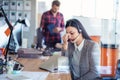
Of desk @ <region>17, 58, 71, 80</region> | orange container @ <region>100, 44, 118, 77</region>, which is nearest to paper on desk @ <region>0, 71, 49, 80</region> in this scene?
desk @ <region>17, 58, 71, 80</region>

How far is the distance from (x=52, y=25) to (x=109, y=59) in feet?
2.44

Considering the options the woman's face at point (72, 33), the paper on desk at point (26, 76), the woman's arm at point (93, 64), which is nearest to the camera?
the paper on desk at point (26, 76)

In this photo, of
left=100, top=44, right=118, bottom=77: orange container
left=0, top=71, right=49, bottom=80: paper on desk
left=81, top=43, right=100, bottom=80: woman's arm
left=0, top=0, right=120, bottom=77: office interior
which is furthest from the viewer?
left=100, top=44, right=118, bottom=77: orange container

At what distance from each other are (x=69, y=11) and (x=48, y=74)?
0.99 metres

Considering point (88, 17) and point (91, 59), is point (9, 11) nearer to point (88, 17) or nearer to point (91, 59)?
point (88, 17)

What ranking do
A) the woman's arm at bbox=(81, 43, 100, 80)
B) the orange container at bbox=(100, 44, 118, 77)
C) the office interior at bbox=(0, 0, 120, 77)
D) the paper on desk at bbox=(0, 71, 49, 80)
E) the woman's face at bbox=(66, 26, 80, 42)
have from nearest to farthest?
the paper on desk at bbox=(0, 71, 49, 80), the woman's face at bbox=(66, 26, 80, 42), the woman's arm at bbox=(81, 43, 100, 80), the office interior at bbox=(0, 0, 120, 77), the orange container at bbox=(100, 44, 118, 77)

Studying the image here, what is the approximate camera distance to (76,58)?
7.30 feet

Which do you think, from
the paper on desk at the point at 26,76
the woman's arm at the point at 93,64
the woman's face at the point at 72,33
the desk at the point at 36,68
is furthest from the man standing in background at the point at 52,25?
the paper on desk at the point at 26,76

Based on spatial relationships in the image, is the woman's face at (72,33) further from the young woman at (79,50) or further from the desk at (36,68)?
the desk at (36,68)

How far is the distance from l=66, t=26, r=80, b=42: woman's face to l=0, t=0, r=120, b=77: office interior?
0.54 ft

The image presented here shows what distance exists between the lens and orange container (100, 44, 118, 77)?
2.55m

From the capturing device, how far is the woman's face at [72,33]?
211 centimetres

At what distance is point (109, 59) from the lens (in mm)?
2617

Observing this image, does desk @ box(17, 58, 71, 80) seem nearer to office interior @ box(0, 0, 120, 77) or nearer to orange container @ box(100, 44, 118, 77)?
office interior @ box(0, 0, 120, 77)
